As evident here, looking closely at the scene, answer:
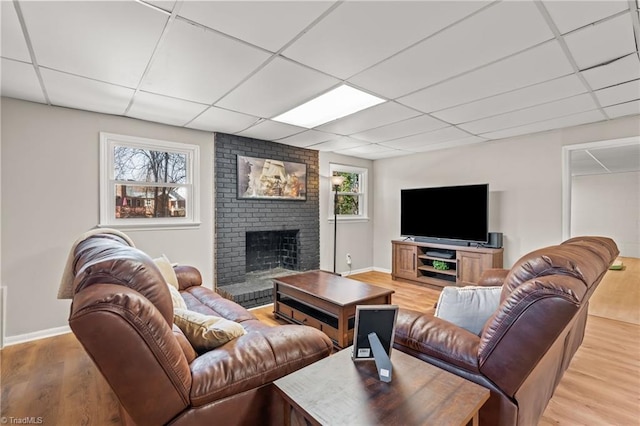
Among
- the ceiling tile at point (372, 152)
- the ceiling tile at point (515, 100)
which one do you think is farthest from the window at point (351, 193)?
the ceiling tile at point (515, 100)

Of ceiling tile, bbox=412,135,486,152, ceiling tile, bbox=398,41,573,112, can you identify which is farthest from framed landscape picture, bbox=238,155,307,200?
ceiling tile, bbox=398,41,573,112

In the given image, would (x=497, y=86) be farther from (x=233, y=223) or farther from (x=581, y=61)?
(x=233, y=223)

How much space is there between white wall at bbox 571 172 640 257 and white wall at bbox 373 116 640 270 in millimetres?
6069

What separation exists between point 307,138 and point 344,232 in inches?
80.6

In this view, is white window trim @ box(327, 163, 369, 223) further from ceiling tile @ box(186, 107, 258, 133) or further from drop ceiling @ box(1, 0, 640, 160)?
drop ceiling @ box(1, 0, 640, 160)

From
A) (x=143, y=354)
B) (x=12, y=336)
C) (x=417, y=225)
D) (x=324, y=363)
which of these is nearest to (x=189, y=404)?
(x=143, y=354)

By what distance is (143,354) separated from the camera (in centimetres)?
99

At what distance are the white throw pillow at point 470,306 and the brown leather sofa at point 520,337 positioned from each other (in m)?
0.15

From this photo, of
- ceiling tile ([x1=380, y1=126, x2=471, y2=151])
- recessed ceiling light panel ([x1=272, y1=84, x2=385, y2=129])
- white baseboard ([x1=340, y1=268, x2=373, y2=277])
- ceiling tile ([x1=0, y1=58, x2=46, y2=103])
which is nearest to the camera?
ceiling tile ([x1=0, y1=58, x2=46, y2=103])

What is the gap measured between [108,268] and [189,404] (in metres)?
0.58

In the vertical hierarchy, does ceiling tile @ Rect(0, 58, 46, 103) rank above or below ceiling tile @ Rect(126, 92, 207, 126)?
below

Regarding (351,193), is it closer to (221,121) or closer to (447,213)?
(447,213)

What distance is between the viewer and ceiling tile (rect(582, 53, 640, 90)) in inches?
85.7

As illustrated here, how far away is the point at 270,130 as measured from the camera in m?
3.96
